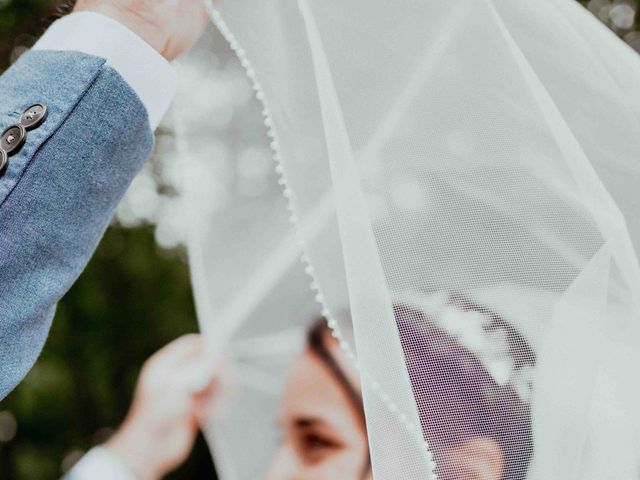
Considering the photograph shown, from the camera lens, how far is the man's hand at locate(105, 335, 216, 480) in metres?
1.95

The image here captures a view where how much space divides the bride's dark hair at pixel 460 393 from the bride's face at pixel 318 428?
14.0 inches

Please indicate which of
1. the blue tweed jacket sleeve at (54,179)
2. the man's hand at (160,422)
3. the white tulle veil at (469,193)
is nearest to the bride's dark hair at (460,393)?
the white tulle veil at (469,193)

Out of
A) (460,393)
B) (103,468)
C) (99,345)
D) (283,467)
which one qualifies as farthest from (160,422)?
(99,345)

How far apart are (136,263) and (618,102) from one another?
11.5 feet

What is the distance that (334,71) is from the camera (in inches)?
34.0

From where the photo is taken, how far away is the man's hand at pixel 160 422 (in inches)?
76.7

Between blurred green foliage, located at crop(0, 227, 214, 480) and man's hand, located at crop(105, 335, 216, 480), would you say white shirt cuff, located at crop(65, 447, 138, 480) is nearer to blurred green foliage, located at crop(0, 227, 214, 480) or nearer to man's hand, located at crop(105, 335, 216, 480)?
man's hand, located at crop(105, 335, 216, 480)

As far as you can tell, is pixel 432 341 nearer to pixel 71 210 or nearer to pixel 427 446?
pixel 427 446

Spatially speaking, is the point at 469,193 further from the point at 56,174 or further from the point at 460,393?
the point at 56,174

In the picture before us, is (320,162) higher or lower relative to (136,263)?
higher

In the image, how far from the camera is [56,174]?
0.63m

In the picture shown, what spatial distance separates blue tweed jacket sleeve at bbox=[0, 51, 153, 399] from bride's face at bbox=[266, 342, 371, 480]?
52 centimetres

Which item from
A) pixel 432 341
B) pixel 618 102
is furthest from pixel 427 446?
pixel 618 102

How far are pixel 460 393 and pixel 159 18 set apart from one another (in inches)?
16.8
